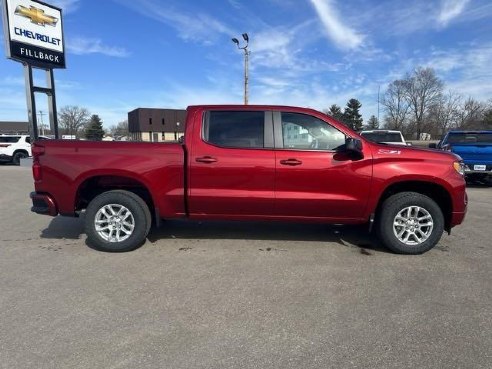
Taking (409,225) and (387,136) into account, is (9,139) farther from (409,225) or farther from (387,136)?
(409,225)

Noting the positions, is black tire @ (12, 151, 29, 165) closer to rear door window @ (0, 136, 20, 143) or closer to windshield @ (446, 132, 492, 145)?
rear door window @ (0, 136, 20, 143)

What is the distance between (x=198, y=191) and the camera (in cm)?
535

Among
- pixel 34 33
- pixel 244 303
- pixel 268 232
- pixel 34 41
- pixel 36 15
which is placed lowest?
pixel 244 303

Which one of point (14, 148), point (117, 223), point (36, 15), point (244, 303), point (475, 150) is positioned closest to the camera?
point (244, 303)

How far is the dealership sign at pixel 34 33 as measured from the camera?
15.6 meters

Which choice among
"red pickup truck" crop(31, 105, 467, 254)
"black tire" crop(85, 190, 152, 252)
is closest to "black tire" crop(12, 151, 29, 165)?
"red pickup truck" crop(31, 105, 467, 254)

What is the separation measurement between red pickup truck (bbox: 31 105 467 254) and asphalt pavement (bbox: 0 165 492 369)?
1.45 ft

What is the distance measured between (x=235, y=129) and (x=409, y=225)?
103 inches

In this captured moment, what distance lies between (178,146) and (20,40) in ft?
46.9

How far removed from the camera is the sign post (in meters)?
15.7

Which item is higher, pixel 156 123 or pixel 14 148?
pixel 156 123

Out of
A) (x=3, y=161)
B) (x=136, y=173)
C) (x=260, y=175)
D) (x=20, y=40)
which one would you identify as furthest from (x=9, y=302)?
(x=3, y=161)

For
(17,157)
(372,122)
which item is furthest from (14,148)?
(372,122)

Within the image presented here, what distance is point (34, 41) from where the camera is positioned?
16.7m
